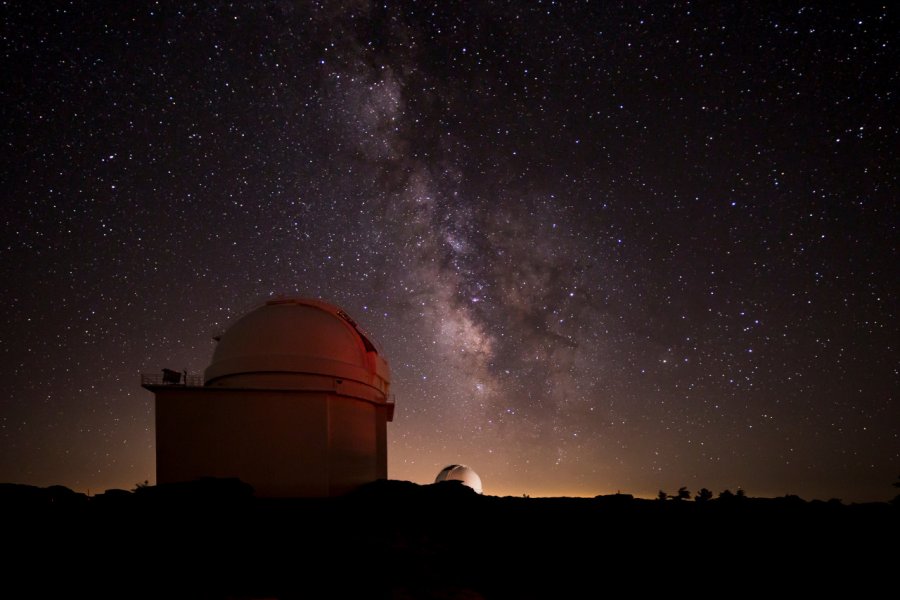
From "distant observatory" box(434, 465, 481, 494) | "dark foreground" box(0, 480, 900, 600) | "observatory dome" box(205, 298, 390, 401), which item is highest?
"observatory dome" box(205, 298, 390, 401)

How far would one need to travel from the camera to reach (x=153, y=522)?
9.31 metres

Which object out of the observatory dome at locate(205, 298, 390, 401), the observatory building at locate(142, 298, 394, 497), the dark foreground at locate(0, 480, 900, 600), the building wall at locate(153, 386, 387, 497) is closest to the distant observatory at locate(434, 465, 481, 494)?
the observatory building at locate(142, 298, 394, 497)

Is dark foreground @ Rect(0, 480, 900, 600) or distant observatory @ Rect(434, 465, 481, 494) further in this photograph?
distant observatory @ Rect(434, 465, 481, 494)

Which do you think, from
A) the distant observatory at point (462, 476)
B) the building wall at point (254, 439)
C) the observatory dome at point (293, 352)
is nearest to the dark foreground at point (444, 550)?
the building wall at point (254, 439)

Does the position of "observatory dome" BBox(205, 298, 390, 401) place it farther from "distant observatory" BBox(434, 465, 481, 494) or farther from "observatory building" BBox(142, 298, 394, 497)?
"distant observatory" BBox(434, 465, 481, 494)

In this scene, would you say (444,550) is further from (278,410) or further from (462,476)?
(462,476)

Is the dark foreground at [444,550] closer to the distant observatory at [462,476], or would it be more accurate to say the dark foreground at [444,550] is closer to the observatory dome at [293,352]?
the observatory dome at [293,352]

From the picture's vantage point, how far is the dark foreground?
7020mm

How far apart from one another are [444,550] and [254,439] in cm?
868

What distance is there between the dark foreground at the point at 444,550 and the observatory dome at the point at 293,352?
17.6 ft

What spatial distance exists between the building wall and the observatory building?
32 mm

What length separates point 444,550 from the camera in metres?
10.1

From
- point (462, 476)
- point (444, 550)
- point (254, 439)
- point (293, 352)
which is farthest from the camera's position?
point (462, 476)

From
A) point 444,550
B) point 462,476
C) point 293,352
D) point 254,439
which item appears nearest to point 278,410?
point 254,439
